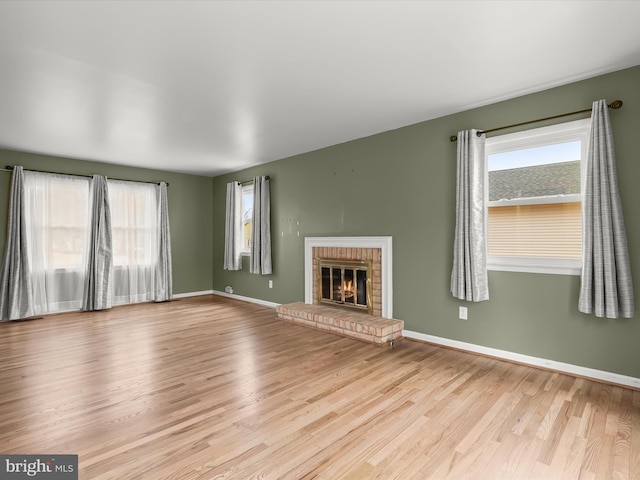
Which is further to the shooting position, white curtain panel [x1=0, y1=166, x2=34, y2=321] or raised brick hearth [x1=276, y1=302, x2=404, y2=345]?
white curtain panel [x1=0, y1=166, x2=34, y2=321]

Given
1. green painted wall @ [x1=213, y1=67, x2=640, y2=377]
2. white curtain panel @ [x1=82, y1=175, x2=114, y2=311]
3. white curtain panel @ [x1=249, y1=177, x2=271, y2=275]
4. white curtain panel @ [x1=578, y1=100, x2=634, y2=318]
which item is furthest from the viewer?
white curtain panel @ [x1=249, y1=177, x2=271, y2=275]

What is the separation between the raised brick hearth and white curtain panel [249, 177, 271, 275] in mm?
1133

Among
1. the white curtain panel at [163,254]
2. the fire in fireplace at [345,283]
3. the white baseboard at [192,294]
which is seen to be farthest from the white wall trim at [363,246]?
the white baseboard at [192,294]

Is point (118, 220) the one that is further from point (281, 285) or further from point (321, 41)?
point (321, 41)

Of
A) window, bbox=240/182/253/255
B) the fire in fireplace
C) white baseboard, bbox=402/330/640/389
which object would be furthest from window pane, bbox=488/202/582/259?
window, bbox=240/182/253/255

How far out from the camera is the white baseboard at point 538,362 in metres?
2.74

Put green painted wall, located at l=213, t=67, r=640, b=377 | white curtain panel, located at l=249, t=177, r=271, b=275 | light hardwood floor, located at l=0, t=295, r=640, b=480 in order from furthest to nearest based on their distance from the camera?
white curtain panel, located at l=249, t=177, r=271, b=275
green painted wall, located at l=213, t=67, r=640, b=377
light hardwood floor, located at l=0, t=295, r=640, b=480

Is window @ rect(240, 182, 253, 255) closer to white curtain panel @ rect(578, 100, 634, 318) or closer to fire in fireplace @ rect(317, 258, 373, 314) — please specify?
fire in fireplace @ rect(317, 258, 373, 314)

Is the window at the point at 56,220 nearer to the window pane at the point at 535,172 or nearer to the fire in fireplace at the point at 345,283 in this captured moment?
the fire in fireplace at the point at 345,283

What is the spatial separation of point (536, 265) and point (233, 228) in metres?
4.91

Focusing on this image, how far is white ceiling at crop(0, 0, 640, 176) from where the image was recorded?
207 cm

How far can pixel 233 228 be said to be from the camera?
6.52 meters

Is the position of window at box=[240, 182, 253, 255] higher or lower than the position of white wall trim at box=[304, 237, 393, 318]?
higher

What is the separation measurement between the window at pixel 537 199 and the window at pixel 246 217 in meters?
4.27
